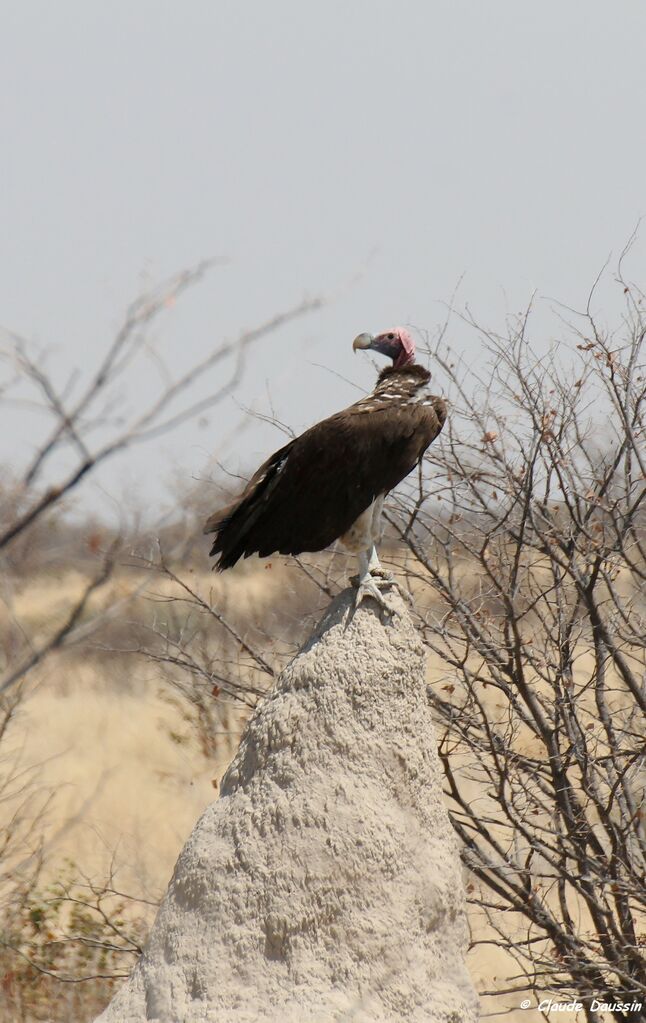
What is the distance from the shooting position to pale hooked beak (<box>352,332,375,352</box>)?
196 inches

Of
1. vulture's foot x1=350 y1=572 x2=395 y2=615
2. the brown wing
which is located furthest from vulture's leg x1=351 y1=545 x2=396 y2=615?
the brown wing

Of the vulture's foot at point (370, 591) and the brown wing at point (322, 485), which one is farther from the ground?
the brown wing at point (322, 485)

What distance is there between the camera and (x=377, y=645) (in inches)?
169

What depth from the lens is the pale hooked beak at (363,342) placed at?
4.97 metres

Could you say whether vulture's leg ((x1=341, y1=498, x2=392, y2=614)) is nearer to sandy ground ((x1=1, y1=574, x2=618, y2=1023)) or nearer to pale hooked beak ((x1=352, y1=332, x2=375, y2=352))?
pale hooked beak ((x1=352, y1=332, x2=375, y2=352))

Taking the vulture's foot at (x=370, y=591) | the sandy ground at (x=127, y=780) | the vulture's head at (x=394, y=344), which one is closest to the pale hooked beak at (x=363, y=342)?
the vulture's head at (x=394, y=344)

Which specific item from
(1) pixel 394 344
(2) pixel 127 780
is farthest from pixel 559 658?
(2) pixel 127 780

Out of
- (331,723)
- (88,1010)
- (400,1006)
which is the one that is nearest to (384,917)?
(400,1006)

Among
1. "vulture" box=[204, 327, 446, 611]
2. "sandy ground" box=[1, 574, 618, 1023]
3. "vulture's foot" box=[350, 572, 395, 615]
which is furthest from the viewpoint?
"sandy ground" box=[1, 574, 618, 1023]

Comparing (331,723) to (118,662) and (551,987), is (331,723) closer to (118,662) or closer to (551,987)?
(551,987)

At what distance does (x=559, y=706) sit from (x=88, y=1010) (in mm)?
4258

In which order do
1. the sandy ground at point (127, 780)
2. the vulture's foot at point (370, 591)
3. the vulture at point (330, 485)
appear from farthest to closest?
the sandy ground at point (127, 780), the vulture at point (330, 485), the vulture's foot at point (370, 591)

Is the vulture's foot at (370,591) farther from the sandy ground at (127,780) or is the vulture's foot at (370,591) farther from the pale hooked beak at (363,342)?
the sandy ground at (127,780)

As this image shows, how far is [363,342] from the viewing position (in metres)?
4.98
